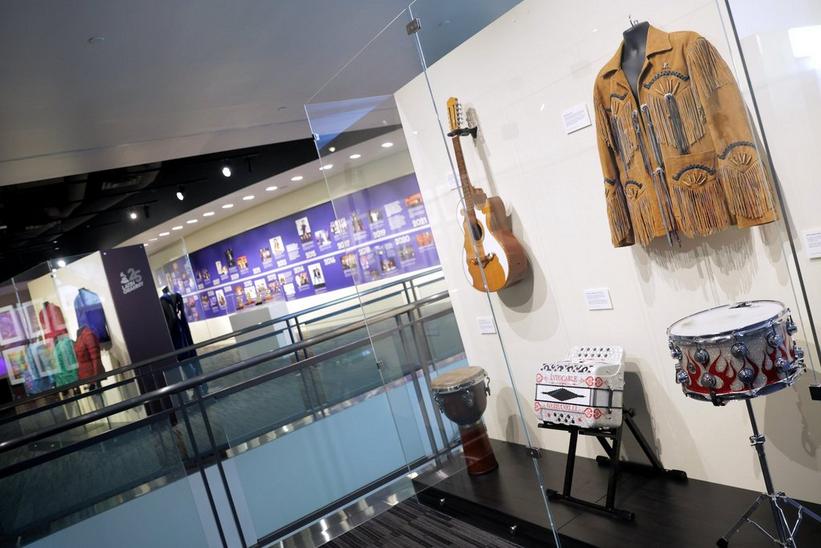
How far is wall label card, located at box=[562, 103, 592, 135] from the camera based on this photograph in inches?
85.1

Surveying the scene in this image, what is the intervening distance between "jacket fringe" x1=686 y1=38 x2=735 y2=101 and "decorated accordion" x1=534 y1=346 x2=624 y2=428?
3.24 ft

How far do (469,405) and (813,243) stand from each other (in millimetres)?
1359

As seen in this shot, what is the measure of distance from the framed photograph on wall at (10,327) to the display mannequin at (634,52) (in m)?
7.02

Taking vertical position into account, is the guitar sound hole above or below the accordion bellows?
above

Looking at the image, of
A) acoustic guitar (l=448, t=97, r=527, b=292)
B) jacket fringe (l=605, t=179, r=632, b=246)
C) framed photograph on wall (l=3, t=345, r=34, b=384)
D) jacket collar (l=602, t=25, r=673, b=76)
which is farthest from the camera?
framed photograph on wall (l=3, t=345, r=34, b=384)

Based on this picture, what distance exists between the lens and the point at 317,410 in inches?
139

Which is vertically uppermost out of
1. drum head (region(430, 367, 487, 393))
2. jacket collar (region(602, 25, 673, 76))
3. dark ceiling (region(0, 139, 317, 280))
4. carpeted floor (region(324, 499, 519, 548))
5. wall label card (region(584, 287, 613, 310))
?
dark ceiling (region(0, 139, 317, 280))

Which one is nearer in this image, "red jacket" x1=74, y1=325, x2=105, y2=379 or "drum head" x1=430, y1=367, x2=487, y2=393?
"drum head" x1=430, y1=367, x2=487, y2=393

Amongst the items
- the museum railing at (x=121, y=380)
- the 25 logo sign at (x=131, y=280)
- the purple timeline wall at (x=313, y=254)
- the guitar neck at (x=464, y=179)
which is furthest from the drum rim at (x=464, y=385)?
the 25 logo sign at (x=131, y=280)

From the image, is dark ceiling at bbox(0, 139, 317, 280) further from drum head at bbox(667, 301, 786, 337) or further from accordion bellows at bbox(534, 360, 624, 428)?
drum head at bbox(667, 301, 786, 337)

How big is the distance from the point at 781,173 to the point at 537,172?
84 cm

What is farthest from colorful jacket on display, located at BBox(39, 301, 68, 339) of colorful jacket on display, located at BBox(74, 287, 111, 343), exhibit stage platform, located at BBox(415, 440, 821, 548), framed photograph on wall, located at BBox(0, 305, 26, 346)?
exhibit stage platform, located at BBox(415, 440, 821, 548)

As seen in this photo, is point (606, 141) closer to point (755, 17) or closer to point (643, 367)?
point (755, 17)

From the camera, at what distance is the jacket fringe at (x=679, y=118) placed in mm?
1805
